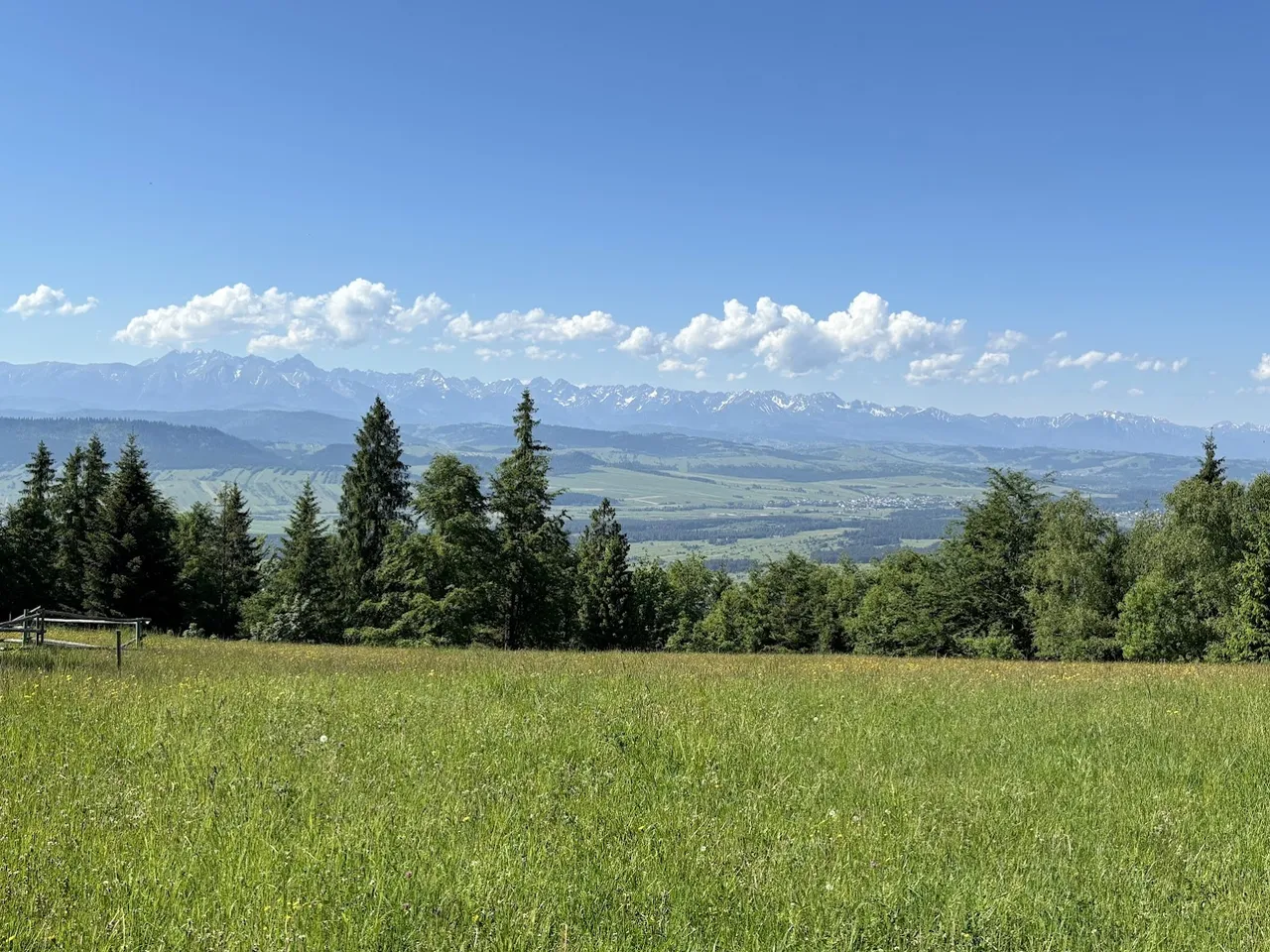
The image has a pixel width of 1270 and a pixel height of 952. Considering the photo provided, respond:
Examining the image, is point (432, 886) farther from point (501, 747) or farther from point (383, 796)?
point (501, 747)

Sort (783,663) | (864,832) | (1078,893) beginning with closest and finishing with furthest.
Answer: (1078,893) < (864,832) < (783,663)

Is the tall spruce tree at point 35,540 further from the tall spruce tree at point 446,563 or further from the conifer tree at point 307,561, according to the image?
the tall spruce tree at point 446,563

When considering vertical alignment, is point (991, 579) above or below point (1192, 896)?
below

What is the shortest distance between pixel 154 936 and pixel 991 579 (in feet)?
225

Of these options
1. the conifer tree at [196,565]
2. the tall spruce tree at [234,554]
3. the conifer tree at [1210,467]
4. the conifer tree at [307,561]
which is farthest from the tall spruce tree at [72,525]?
the conifer tree at [1210,467]

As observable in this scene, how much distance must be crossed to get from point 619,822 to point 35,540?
204 ft

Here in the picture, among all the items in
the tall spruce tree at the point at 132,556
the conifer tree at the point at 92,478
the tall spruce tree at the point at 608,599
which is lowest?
the tall spruce tree at the point at 608,599

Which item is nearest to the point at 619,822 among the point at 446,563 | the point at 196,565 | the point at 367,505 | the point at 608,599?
the point at 446,563

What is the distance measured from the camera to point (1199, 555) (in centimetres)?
4841

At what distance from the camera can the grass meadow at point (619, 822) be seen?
4.50 meters

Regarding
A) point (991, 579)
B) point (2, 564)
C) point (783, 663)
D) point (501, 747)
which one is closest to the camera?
point (501, 747)

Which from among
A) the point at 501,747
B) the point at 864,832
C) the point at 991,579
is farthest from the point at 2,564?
the point at 991,579

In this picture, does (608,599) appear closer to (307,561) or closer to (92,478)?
(307,561)

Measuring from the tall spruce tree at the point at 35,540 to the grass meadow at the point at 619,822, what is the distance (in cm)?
4781
